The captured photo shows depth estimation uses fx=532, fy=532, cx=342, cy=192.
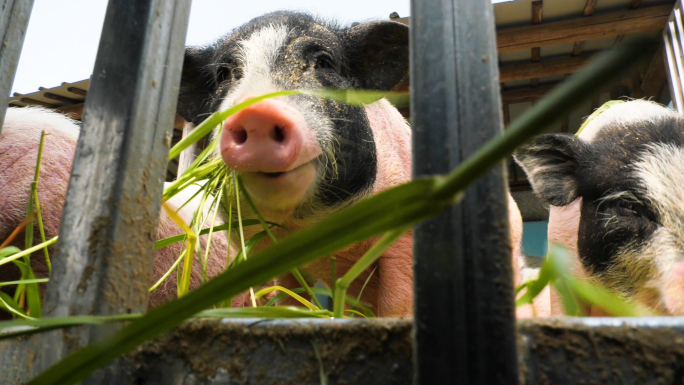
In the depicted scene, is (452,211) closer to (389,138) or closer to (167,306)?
(167,306)

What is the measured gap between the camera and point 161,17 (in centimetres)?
64

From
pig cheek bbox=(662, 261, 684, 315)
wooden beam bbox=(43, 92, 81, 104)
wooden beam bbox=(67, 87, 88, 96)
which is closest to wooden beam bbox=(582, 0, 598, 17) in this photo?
pig cheek bbox=(662, 261, 684, 315)

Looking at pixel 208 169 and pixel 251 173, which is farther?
pixel 251 173

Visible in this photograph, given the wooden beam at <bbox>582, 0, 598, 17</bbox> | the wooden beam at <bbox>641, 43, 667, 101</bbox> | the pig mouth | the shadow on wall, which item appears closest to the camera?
the pig mouth

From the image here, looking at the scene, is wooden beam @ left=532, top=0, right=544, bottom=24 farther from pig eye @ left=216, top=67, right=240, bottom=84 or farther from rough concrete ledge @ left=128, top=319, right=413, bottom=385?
rough concrete ledge @ left=128, top=319, right=413, bottom=385

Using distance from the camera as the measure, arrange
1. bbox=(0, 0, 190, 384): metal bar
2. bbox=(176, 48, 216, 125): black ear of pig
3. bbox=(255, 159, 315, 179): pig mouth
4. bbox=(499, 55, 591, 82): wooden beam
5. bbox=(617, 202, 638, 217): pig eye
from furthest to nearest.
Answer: bbox=(499, 55, 591, 82): wooden beam, bbox=(176, 48, 216, 125): black ear of pig, bbox=(617, 202, 638, 217): pig eye, bbox=(255, 159, 315, 179): pig mouth, bbox=(0, 0, 190, 384): metal bar

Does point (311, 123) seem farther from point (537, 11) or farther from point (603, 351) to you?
point (537, 11)

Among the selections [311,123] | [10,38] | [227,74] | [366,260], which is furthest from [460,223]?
[227,74]

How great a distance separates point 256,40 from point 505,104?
5.25 m

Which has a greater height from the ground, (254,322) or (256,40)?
(256,40)

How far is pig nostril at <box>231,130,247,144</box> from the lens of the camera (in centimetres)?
135

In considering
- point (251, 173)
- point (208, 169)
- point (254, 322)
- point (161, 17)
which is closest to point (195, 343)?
point (254, 322)

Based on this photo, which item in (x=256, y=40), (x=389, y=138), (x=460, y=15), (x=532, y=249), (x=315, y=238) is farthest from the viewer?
(x=532, y=249)

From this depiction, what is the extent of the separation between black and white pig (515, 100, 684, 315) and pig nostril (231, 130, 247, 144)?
1.27 m
